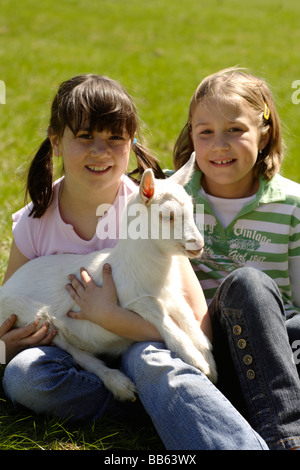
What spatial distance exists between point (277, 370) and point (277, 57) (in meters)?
11.6

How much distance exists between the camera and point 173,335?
2.54 m

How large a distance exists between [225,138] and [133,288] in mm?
987

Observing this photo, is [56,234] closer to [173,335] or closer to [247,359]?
[173,335]

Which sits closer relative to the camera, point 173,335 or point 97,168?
point 173,335

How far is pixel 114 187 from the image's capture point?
10.5 feet

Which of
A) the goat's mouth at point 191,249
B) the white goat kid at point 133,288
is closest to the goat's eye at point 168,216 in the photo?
the white goat kid at point 133,288

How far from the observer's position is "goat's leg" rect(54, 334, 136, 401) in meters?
2.57

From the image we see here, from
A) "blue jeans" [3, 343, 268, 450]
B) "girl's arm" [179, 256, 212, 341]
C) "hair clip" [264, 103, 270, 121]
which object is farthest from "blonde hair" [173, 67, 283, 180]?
"blue jeans" [3, 343, 268, 450]

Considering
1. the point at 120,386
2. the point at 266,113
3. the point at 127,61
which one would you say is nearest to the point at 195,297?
the point at 120,386

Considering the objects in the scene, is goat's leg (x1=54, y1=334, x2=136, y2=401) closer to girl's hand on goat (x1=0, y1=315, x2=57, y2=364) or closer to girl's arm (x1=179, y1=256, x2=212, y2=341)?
girl's hand on goat (x1=0, y1=315, x2=57, y2=364)
